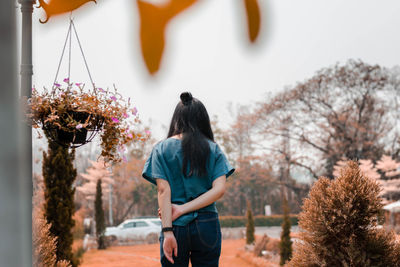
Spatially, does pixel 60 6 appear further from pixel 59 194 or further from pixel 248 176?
pixel 248 176

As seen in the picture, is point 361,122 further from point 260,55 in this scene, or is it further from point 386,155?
point 260,55

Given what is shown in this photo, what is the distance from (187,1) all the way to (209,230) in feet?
4.99

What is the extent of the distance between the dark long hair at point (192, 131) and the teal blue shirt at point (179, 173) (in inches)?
1.1

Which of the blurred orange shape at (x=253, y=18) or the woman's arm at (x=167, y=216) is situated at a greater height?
the blurred orange shape at (x=253, y=18)

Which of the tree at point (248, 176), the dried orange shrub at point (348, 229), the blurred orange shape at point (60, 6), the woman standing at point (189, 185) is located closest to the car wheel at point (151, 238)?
the tree at point (248, 176)

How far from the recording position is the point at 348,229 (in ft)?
9.13

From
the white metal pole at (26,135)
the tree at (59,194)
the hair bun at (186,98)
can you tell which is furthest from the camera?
the tree at (59,194)

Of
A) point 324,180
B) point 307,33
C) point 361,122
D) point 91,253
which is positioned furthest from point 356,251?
point 361,122

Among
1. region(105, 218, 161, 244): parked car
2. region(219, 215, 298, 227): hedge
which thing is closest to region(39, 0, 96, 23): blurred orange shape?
region(105, 218, 161, 244): parked car

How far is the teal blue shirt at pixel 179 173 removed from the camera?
1679 millimetres

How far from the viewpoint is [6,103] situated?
168 millimetres

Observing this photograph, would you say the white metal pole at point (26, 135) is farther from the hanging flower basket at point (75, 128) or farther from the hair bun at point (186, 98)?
the hair bun at point (186, 98)

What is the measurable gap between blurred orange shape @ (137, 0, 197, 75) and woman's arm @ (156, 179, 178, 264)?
1485 mm

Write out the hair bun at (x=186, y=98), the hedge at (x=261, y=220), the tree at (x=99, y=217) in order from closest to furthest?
the hair bun at (x=186, y=98), the tree at (x=99, y=217), the hedge at (x=261, y=220)
